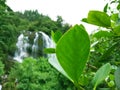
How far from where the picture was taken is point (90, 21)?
40 cm

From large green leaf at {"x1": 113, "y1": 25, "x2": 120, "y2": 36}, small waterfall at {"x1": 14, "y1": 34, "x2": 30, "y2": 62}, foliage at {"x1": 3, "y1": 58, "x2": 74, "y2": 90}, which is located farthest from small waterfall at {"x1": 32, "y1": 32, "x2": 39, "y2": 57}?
large green leaf at {"x1": 113, "y1": 25, "x2": 120, "y2": 36}

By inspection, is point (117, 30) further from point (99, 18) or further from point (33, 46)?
point (33, 46)

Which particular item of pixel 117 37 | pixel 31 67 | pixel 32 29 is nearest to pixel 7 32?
pixel 32 29

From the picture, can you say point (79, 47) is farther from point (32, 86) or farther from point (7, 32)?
point (7, 32)

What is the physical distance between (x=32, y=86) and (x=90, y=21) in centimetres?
1303

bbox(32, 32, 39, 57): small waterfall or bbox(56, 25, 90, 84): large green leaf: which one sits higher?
bbox(56, 25, 90, 84): large green leaf

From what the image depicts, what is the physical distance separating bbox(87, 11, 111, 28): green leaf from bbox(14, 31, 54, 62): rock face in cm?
1993

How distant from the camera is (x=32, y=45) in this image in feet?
67.4

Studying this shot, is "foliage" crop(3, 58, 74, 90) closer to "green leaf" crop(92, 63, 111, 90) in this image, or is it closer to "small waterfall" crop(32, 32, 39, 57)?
"small waterfall" crop(32, 32, 39, 57)

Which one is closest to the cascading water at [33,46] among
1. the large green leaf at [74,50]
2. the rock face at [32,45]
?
the rock face at [32,45]

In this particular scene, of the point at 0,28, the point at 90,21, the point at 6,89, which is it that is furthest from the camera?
the point at 0,28

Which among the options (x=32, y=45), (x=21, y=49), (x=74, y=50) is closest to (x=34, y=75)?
(x=32, y=45)

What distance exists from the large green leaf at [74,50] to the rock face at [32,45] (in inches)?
788

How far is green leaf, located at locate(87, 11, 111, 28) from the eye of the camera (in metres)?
0.38
